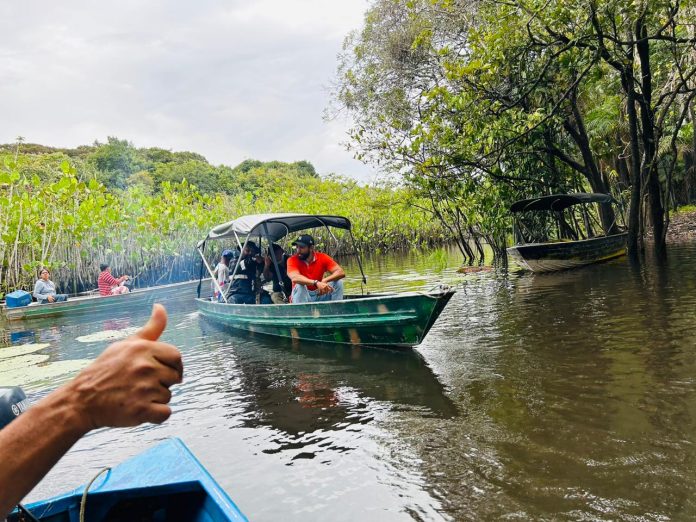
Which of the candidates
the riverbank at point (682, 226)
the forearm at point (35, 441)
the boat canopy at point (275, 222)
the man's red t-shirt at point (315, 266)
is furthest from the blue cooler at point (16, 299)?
the riverbank at point (682, 226)

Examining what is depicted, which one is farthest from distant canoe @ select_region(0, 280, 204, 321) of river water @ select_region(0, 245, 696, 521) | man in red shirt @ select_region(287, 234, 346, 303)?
man in red shirt @ select_region(287, 234, 346, 303)

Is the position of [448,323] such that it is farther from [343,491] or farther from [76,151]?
[76,151]

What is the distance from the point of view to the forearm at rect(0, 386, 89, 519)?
1.22m

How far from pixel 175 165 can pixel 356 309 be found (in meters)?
49.4

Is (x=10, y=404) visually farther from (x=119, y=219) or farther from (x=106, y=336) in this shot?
(x=119, y=219)

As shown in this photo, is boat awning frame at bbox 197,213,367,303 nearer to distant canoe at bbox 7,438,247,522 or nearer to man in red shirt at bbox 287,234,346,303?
man in red shirt at bbox 287,234,346,303

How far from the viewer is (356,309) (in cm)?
684

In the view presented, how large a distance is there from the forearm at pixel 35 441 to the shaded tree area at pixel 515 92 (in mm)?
8735

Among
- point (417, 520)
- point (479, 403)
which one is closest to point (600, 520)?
point (417, 520)

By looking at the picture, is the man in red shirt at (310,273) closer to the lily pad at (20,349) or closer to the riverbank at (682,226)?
the lily pad at (20,349)

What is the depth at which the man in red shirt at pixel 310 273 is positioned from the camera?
7.56m

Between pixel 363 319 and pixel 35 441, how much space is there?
567cm

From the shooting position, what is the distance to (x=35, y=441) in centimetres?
124

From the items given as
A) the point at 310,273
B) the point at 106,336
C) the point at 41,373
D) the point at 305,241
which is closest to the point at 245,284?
the point at 310,273
